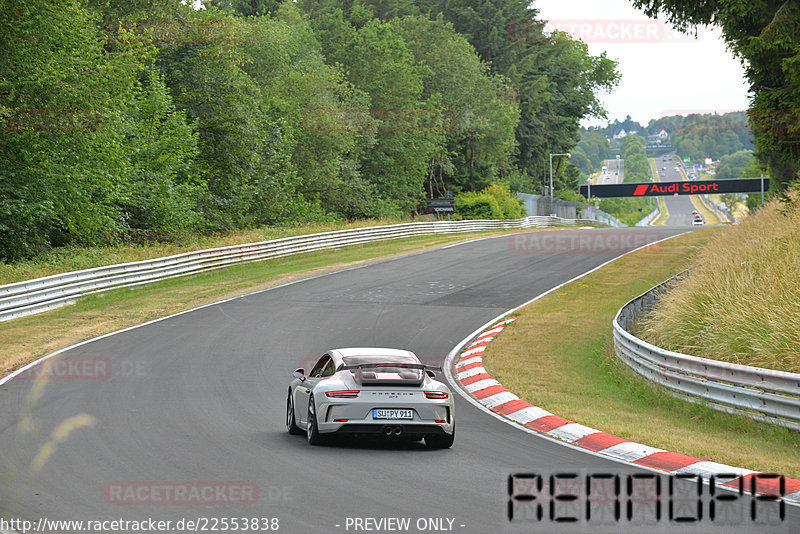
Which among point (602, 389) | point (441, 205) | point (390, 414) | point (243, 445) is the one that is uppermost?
point (441, 205)

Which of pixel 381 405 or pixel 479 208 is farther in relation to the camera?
pixel 479 208

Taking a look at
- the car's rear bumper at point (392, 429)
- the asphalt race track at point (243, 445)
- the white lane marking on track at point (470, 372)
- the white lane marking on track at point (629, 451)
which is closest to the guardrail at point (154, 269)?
the asphalt race track at point (243, 445)

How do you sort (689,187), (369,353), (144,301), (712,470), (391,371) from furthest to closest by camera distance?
1. (689,187)
2. (144,301)
3. (369,353)
4. (391,371)
5. (712,470)

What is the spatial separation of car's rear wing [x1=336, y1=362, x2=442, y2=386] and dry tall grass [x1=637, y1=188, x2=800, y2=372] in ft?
19.7

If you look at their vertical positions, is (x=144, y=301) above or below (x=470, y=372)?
above

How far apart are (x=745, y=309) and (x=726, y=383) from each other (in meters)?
3.12

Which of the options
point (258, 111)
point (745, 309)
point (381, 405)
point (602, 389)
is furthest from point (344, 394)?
point (258, 111)

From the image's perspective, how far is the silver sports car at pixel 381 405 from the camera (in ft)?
33.3

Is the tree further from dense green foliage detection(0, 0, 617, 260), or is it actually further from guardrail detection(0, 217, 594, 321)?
guardrail detection(0, 217, 594, 321)

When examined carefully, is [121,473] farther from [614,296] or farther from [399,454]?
[614,296]

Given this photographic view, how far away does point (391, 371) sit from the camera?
35.1 ft

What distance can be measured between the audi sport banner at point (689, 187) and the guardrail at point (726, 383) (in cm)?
10026

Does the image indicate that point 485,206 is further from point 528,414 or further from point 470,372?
point 528,414

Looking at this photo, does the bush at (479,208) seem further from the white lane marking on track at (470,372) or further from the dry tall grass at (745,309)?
the white lane marking on track at (470,372)
